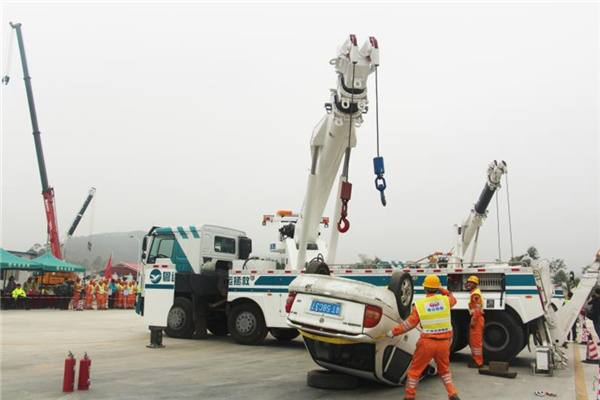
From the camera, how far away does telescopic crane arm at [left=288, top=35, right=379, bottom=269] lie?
9.14 metres

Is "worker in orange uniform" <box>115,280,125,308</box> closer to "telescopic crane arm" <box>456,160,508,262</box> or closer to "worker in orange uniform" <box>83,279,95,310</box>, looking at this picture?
"worker in orange uniform" <box>83,279,95,310</box>

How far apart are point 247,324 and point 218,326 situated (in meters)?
2.02

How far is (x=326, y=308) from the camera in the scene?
635cm

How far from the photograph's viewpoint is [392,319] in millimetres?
6402

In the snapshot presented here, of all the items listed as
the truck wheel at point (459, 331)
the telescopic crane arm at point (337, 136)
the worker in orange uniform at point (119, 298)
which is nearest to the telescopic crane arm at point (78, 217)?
the worker in orange uniform at point (119, 298)

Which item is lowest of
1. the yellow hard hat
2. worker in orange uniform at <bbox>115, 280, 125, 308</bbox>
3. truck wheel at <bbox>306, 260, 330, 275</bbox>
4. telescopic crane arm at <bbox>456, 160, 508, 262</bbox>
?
worker in orange uniform at <bbox>115, 280, 125, 308</bbox>

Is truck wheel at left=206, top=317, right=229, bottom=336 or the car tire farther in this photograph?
truck wheel at left=206, top=317, right=229, bottom=336

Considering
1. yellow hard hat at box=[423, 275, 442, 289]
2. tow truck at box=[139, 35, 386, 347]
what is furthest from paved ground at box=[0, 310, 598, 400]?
yellow hard hat at box=[423, 275, 442, 289]

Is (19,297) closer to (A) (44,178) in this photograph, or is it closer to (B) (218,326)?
(A) (44,178)

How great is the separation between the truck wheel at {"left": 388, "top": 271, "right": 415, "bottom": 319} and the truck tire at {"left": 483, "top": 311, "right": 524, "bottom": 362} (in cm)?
338

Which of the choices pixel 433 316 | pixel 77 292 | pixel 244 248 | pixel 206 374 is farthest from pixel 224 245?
pixel 77 292

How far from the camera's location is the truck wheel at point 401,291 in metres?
6.70

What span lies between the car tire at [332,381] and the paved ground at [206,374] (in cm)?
11

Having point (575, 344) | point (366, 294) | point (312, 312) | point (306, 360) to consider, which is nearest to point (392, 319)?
point (366, 294)
